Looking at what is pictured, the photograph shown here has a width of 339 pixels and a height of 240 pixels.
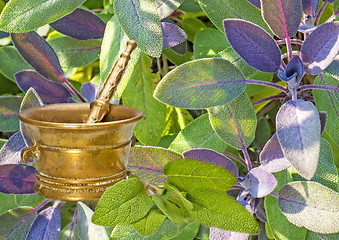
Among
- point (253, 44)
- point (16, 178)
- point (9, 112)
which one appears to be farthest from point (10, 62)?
point (253, 44)

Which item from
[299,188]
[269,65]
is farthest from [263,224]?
[269,65]

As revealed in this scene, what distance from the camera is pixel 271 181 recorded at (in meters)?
0.49

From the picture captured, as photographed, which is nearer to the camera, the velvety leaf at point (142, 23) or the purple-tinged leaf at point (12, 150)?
the velvety leaf at point (142, 23)

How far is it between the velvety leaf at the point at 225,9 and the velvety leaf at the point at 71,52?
0.22 m

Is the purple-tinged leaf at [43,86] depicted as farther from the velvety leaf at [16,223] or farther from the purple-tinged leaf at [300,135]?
the purple-tinged leaf at [300,135]

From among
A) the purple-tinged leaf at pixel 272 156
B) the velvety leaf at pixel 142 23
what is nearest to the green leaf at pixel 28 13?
the velvety leaf at pixel 142 23

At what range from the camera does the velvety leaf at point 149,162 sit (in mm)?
516

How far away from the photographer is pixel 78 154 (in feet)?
1.37

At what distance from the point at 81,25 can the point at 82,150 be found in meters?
0.27

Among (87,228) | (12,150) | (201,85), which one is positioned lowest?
(87,228)

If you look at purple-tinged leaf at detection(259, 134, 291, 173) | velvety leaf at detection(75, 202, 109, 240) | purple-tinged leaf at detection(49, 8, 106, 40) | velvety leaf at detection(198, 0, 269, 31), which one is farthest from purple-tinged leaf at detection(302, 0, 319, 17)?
velvety leaf at detection(75, 202, 109, 240)

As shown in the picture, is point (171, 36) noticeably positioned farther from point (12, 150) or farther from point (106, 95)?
point (12, 150)

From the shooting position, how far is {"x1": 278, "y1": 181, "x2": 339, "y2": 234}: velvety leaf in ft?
1.62

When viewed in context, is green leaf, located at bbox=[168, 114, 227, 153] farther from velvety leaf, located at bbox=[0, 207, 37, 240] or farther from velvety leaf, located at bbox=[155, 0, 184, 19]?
velvety leaf, located at bbox=[0, 207, 37, 240]
